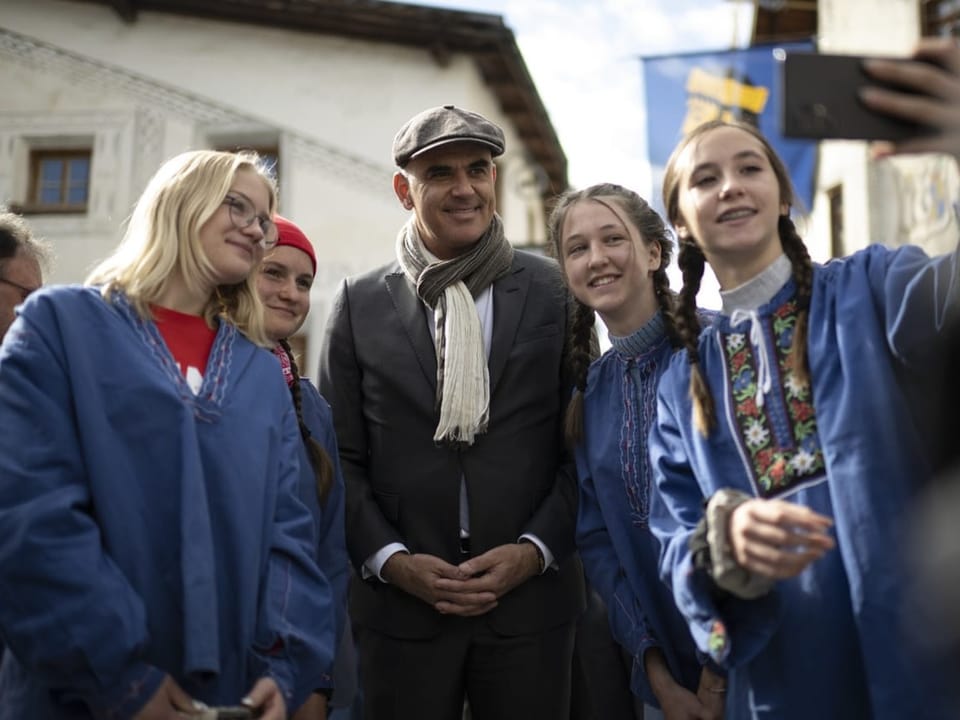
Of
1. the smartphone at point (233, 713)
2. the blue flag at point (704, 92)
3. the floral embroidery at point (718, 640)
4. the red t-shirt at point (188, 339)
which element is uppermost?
the blue flag at point (704, 92)

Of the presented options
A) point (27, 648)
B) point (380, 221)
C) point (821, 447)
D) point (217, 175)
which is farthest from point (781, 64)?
point (380, 221)

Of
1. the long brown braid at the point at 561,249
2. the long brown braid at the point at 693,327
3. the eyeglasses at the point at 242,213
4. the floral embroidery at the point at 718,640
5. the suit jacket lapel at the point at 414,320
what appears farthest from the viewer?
the suit jacket lapel at the point at 414,320

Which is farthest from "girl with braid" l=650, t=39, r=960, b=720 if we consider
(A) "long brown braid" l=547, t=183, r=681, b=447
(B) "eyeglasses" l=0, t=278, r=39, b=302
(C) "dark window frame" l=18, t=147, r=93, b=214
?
(C) "dark window frame" l=18, t=147, r=93, b=214

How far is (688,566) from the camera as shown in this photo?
2.01 m

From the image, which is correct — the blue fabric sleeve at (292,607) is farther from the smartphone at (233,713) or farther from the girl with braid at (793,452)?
the girl with braid at (793,452)

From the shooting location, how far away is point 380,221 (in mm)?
13555

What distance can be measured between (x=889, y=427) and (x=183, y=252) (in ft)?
5.34

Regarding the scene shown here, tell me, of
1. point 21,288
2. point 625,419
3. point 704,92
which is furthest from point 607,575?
point 704,92

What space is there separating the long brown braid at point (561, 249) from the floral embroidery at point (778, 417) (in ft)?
2.08

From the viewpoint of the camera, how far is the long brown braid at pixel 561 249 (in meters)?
2.91

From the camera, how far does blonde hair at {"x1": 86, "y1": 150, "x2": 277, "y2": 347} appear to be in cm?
229

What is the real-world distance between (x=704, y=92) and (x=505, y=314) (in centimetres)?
721

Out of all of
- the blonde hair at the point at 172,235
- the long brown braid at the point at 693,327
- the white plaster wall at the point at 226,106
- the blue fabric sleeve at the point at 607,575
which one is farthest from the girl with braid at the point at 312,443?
the white plaster wall at the point at 226,106

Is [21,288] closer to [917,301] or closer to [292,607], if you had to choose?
[292,607]
